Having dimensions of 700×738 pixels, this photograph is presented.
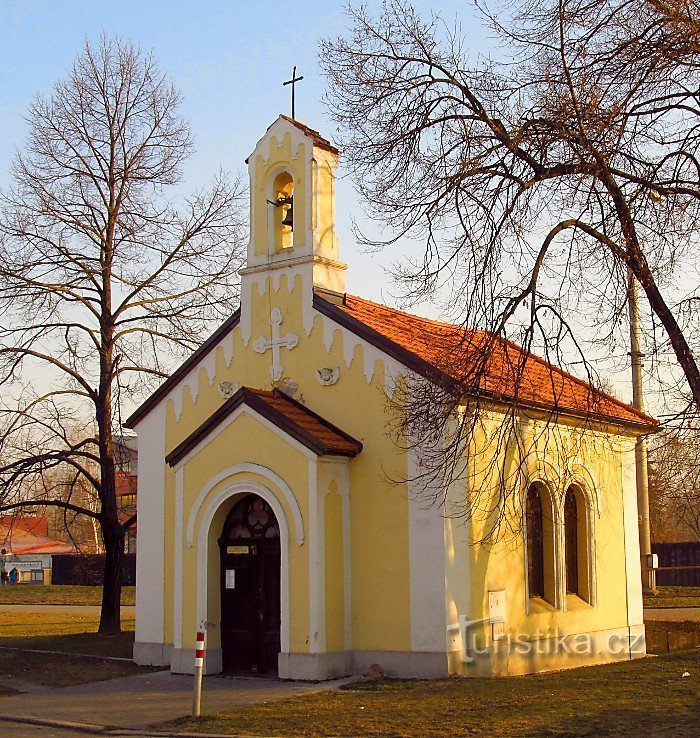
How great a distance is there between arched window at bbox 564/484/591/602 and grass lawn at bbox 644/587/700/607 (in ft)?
38.4

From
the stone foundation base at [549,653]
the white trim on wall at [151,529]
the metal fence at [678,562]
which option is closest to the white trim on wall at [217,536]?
the white trim on wall at [151,529]

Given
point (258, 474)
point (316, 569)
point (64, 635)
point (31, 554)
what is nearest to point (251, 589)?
point (316, 569)

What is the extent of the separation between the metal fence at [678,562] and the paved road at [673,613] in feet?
37.1

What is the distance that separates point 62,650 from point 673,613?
635 inches

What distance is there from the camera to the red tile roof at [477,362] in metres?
14.4

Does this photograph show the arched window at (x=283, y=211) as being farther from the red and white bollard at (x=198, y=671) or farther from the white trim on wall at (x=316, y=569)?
the red and white bollard at (x=198, y=671)

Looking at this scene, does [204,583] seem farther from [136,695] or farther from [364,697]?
[364,697]

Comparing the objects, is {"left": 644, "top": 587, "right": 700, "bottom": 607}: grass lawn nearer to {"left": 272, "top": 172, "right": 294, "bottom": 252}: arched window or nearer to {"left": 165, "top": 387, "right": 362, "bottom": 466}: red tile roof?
{"left": 165, "top": 387, "right": 362, "bottom": 466}: red tile roof

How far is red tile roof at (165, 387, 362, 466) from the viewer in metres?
16.0

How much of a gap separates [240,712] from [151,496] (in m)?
7.07

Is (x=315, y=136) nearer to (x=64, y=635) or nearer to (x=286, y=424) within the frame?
(x=286, y=424)

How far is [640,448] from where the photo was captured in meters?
22.5

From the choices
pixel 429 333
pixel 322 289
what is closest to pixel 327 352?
pixel 322 289

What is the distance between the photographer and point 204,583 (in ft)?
56.0
